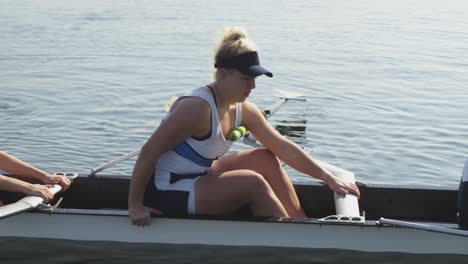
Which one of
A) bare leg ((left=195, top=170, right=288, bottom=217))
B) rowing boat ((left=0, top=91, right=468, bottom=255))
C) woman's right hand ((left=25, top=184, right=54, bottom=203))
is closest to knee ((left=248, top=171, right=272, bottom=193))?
bare leg ((left=195, top=170, right=288, bottom=217))

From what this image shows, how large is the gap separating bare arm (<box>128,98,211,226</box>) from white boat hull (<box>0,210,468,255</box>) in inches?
13.0

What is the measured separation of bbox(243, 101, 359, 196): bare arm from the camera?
6359mm

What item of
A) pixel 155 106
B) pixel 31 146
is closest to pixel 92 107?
pixel 155 106

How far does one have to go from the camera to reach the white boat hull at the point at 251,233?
6.05m

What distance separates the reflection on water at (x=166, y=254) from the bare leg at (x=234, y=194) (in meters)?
0.25

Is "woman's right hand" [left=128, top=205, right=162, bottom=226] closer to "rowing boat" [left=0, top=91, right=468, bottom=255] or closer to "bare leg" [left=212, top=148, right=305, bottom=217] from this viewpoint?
"rowing boat" [left=0, top=91, right=468, bottom=255]

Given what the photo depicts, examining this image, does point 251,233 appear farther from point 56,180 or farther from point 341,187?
point 56,180

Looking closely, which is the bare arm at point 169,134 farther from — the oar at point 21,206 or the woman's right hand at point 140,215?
the oar at point 21,206

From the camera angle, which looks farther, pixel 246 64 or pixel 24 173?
pixel 24 173

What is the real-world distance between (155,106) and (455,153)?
378 cm

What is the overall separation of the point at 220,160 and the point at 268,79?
772cm

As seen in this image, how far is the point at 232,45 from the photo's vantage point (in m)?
5.87

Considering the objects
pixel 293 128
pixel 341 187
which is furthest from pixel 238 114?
pixel 293 128

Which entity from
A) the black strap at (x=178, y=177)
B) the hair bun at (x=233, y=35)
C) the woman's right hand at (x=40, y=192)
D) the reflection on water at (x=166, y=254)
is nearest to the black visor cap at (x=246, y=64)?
the hair bun at (x=233, y=35)
